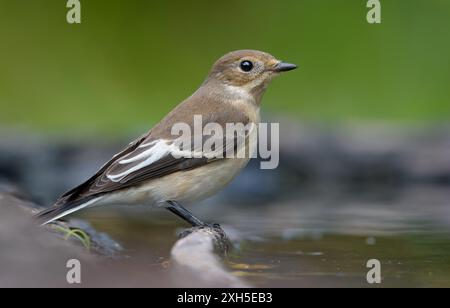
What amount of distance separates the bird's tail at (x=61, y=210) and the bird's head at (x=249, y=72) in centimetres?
141

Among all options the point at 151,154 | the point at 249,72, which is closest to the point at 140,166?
the point at 151,154

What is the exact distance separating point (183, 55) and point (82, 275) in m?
9.37

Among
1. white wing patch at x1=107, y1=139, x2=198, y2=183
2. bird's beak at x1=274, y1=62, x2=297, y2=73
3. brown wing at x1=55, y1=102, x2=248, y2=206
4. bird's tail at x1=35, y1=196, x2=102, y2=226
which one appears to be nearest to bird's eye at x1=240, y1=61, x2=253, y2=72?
bird's beak at x1=274, y1=62, x2=297, y2=73

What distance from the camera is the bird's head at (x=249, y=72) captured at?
6156 mm

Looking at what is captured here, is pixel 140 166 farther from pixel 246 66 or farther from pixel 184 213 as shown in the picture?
pixel 246 66

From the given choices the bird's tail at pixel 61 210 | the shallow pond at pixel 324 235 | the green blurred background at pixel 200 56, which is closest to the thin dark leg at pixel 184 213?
the shallow pond at pixel 324 235

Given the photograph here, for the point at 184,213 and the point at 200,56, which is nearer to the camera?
the point at 184,213

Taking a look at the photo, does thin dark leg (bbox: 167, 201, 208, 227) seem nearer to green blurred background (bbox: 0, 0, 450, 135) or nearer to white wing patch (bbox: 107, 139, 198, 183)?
white wing patch (bbox: 107, 139, 198, 183)

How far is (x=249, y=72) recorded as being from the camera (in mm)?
6180

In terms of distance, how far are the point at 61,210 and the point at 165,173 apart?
71 centimetres

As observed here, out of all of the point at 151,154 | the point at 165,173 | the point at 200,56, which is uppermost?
the point at 200,56

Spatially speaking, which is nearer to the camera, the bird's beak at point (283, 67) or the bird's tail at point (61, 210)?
the bird's tail at point (61, 210)

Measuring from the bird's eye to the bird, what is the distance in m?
0.29

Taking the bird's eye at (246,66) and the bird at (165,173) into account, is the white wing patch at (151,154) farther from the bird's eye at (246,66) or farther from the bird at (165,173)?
the bird's eye at (246,66)
